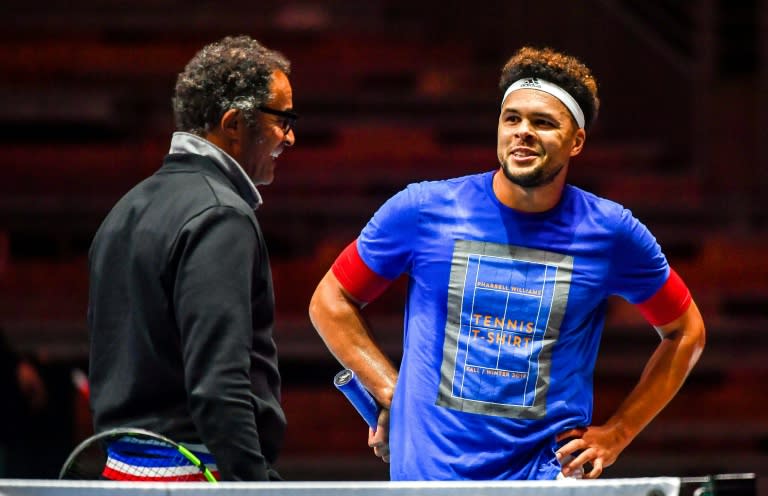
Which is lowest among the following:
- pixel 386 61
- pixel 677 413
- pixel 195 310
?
pixel 677 413

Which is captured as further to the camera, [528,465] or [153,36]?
[153,36]

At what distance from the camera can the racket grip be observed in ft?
9.18

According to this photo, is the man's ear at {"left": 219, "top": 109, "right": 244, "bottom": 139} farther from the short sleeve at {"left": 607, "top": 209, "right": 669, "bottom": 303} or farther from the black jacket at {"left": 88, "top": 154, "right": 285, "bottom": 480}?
the short sleeve at {"left": 607, "top": 209, "right": 669, "bottom": 303}

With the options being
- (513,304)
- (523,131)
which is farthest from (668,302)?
(523,131)

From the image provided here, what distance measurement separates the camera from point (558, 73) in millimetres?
2779

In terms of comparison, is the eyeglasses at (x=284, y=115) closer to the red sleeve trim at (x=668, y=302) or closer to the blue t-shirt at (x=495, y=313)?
the blue t-shirt at (x=495, y=313)

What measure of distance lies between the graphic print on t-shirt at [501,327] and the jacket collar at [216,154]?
499mm

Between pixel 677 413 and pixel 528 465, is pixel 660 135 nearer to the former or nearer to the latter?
pixel 677 413

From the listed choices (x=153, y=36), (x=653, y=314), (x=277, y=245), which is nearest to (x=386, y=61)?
(x=153, y=36)

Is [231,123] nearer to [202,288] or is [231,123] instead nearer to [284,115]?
[284,115]

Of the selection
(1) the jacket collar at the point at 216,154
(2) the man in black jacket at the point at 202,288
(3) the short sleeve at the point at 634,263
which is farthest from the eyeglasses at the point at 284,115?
(3) the short sleeve at the point at 634,263

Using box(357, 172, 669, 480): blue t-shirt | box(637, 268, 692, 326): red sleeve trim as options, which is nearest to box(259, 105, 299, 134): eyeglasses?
box(357, 172, 669, 480): blue t-shirt

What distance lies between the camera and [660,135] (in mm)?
9219

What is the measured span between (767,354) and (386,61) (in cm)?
376
